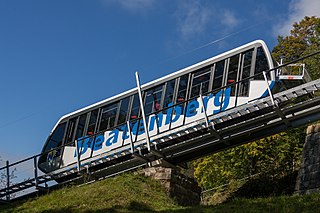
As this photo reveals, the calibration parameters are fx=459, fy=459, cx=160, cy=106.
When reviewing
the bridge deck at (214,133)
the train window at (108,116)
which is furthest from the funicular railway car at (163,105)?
the bridge deck at (214,133)

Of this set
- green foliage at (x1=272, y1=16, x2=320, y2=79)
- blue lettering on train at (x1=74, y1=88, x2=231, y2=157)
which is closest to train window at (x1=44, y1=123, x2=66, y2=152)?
blue lettering on train at (x1=74, y1=88, x2=231, y2=157)

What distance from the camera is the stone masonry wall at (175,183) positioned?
15.3m

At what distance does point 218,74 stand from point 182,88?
5.12 feet

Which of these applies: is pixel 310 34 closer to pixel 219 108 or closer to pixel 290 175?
pixel 290 175

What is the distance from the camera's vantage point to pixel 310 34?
4128 cm

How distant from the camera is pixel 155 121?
17078 millimetres

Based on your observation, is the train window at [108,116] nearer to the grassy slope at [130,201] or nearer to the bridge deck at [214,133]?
the bridge deck at [214,133]

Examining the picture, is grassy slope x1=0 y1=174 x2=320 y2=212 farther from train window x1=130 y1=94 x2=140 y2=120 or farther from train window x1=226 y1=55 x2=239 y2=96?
train window x1=226 y1=55 x2=239 y2=96

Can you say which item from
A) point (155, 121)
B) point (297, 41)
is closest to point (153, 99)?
point (155, 121)

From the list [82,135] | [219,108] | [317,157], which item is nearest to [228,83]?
[219,108]

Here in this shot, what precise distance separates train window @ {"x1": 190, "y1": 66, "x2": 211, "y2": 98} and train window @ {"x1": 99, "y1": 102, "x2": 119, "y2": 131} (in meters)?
3.71

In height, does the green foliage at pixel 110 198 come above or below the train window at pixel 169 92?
below

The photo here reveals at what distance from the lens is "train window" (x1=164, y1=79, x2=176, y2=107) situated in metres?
17.4

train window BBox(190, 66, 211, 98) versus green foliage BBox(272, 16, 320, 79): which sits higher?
green foliage BBox(272, 16, 320, 79)
